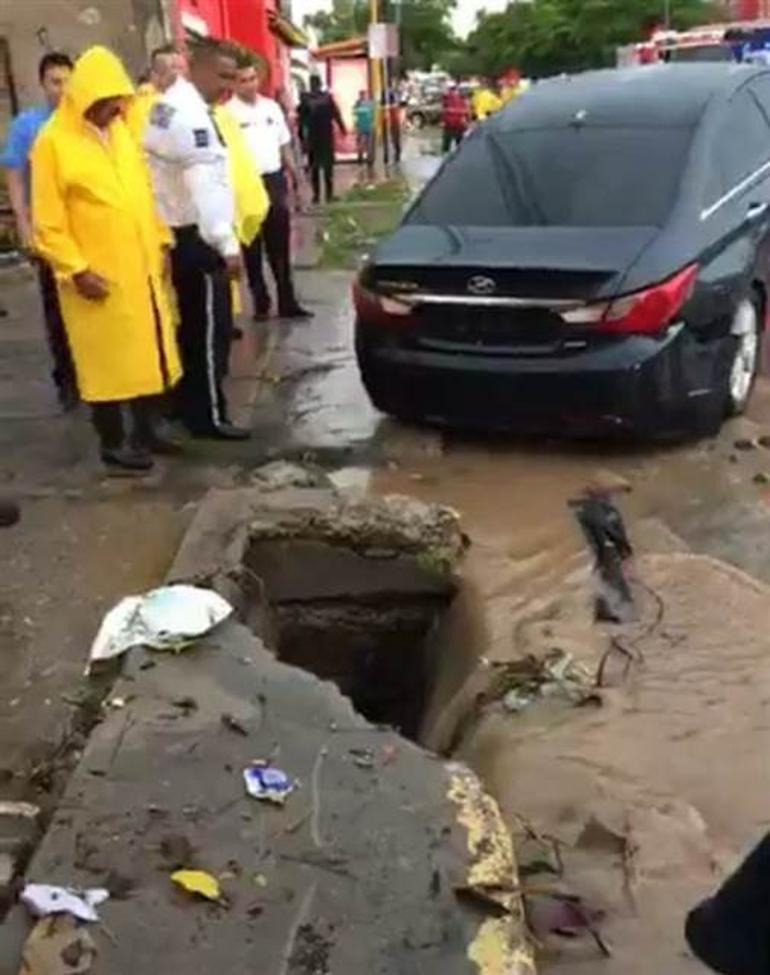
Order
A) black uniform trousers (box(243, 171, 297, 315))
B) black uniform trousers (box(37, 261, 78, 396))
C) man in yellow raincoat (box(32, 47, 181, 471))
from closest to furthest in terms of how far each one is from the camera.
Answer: man in yellow raincoat (box(32, 47, 181, 471)) → black uniform trousers (box(37, 261, 78, 396)) → black uniform trousers (box(243, 171, 297, 315))

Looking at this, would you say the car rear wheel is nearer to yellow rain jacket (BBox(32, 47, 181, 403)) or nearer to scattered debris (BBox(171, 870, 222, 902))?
yellow rain jacket (BBox(32, 47, 181, 403))

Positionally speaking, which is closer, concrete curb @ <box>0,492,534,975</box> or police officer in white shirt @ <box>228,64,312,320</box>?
concrete curb @ <box>0,492,534,975</box>

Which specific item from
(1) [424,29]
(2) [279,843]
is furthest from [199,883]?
(1) [424,29]

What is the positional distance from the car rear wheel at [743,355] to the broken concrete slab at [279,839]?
394 centimetres

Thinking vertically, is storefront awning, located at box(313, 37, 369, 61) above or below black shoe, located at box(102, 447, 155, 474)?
below

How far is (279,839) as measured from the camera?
11.1 ft

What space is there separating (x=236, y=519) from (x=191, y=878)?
2.57 metres

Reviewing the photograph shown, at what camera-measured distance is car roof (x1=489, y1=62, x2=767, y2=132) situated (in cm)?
786

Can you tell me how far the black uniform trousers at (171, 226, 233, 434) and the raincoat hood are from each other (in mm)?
956

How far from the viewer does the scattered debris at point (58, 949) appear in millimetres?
2930

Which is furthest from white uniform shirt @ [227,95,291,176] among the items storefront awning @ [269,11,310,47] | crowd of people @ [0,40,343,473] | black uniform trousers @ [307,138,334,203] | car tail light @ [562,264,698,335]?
storefront awning @ [269,11,310,47]

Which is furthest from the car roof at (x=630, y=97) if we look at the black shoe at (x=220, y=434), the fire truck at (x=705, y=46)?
the fire truck at (x=705, y=46)

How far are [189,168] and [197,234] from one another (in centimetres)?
31

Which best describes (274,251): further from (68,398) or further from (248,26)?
(248,26)
